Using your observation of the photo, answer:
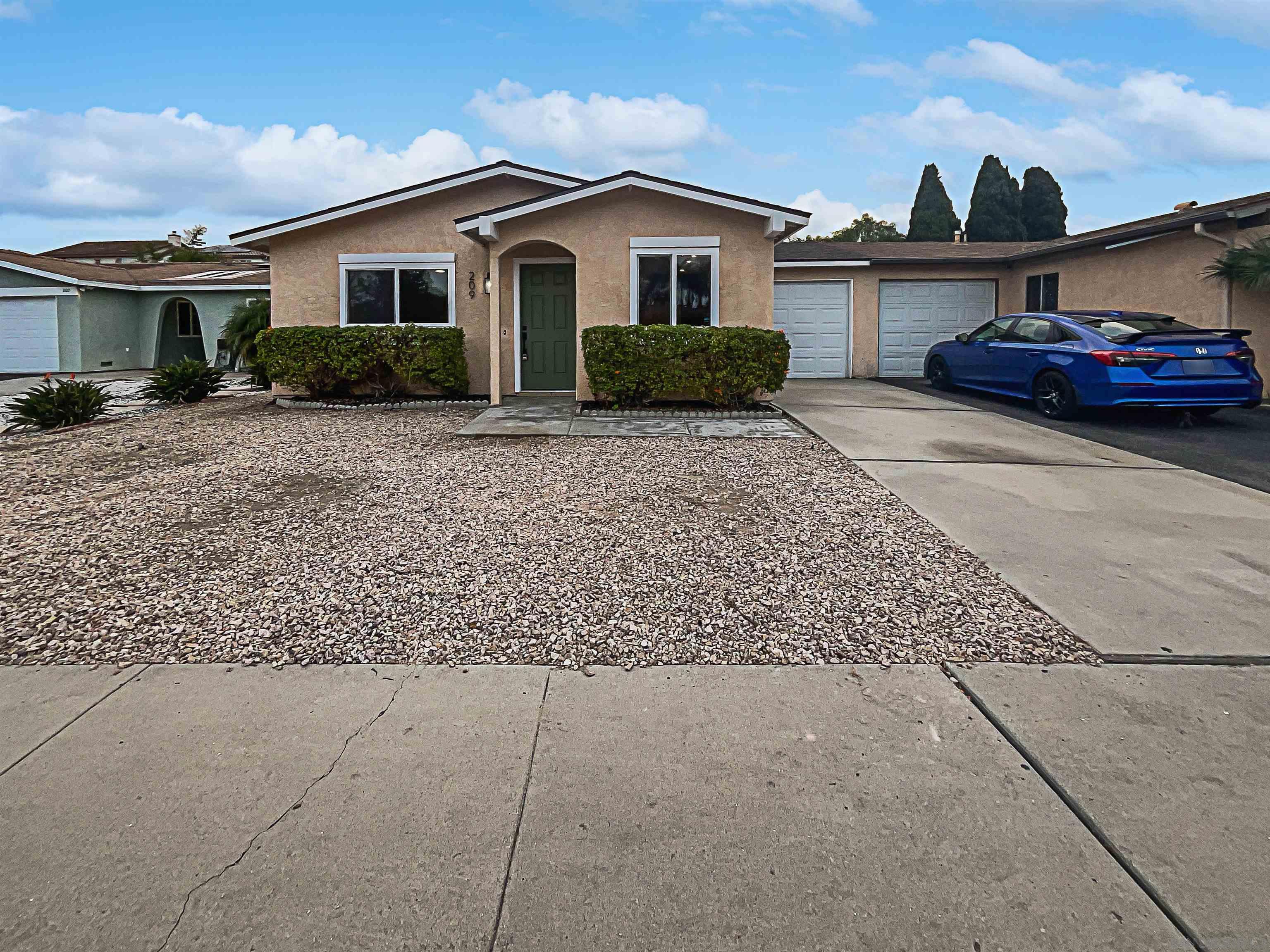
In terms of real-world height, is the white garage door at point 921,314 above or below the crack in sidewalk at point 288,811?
above

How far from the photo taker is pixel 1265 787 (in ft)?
8.25

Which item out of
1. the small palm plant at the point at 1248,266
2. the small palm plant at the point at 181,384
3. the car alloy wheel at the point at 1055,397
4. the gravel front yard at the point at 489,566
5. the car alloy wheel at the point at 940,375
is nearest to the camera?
the gravel front yard at the point at 489,566

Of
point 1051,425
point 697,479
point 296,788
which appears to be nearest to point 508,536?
point 697,479

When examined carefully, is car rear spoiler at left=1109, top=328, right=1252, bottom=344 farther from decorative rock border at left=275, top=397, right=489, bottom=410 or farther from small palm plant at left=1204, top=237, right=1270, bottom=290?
decorative rock border at left=275, top=397, right=489, bottom=410

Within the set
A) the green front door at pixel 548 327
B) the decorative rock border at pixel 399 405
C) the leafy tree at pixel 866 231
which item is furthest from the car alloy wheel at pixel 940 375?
the leafy tree at pixel 866 231

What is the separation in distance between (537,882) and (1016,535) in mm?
4309

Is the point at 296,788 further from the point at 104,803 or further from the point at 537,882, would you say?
the point at 537,882

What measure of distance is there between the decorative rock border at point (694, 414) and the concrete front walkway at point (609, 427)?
0.34 ft

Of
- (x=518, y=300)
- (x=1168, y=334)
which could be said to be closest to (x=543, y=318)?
(x=518, y=300)

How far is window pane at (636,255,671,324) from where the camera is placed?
11.8m

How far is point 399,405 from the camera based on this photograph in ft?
39.7

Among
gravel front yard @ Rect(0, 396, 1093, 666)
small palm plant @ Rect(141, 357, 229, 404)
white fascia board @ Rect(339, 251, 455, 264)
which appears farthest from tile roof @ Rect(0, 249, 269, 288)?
gravel front yard @ Rect(0, 396, 1093, 666)

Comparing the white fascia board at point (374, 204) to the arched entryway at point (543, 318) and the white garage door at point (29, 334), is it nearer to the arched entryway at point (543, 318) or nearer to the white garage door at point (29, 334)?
the arched entryway at point (543, 318)

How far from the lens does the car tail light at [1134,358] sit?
9531 mm
